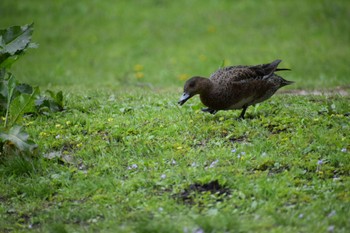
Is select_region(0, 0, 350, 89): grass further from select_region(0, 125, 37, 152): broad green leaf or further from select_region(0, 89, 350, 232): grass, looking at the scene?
select_region(0, 125, 37, 152): broad green leaf

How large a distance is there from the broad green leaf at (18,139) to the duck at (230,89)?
188 centimetres

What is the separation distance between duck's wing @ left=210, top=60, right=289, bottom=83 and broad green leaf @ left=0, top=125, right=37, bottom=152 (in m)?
2.43

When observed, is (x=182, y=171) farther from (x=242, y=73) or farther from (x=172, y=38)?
(x=172, y=38)

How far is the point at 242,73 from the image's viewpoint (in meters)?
7.42

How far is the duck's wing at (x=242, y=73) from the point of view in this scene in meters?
7.38

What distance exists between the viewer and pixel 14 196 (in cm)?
611

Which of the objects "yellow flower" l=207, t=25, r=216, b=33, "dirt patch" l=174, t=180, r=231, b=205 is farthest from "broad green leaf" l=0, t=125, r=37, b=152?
"yellow flower" l=207, t=25, r=216, b=33

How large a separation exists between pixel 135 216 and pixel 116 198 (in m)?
0.50

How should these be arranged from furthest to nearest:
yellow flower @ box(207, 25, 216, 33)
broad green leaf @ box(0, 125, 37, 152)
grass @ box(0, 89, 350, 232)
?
1. yellow flower @ box(207, 25, 216, 33)
2. broad green leaf @ box(0, 125, 37, 152)
3. grass @ box(0, 89, 350, 232)

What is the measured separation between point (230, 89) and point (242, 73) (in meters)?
0.30

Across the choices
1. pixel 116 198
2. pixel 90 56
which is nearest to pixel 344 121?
pixel 116 198

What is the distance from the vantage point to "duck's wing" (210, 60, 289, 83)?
7383mm

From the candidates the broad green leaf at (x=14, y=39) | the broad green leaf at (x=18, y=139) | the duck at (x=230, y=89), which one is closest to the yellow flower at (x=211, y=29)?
the duck at (x=230, y=89)

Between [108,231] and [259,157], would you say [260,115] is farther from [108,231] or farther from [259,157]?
[108,231]
